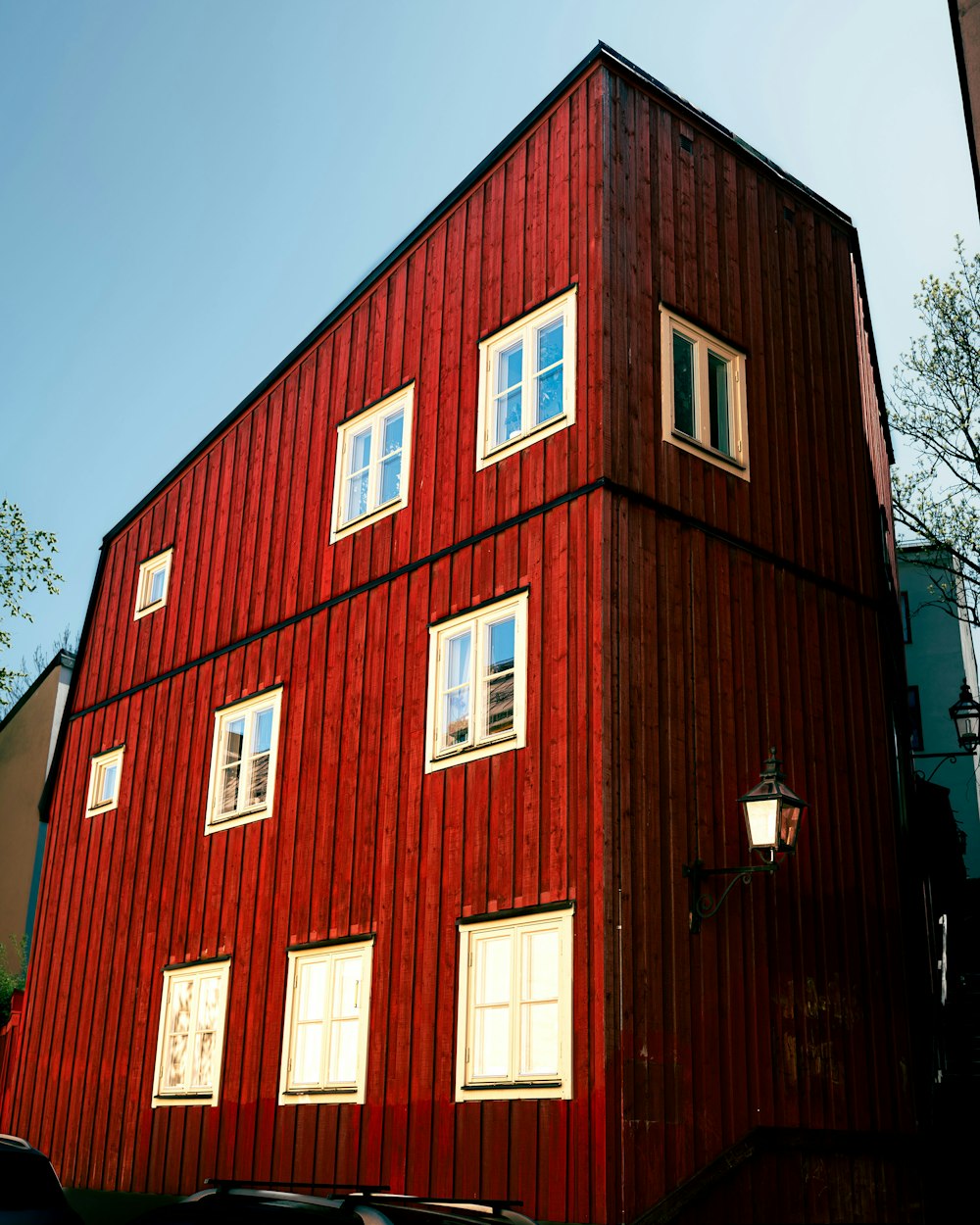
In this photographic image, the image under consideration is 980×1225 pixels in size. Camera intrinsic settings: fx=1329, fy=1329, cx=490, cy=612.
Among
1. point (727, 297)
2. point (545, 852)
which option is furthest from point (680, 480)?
point (545, 852)

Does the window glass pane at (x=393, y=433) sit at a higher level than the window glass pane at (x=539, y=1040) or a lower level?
higher

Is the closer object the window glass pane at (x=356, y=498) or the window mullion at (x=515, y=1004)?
the window mullion at (x=515, y=1004)

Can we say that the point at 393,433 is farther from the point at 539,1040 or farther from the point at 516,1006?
the point at 539,1040

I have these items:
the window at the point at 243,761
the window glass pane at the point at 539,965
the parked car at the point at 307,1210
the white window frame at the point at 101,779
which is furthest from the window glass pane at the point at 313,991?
the parked car at the point at 307,1210

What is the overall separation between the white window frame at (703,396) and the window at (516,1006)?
15.2 feet

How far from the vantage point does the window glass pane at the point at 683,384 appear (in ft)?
41.4

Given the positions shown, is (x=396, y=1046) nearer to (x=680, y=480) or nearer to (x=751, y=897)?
(x=751, y=897)

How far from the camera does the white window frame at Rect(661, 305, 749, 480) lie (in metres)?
12.4

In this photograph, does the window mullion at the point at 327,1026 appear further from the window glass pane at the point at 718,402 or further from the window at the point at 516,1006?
the window glass pane at the point at 718,402

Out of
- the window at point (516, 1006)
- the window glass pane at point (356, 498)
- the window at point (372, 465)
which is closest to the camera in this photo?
the window at point (516, 1006)

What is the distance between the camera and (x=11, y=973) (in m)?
25.5

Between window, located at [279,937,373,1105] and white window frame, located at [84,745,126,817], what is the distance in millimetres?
5221

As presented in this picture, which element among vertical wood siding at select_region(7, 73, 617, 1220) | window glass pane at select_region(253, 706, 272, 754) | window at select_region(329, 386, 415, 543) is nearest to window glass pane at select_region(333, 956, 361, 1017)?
vertical wood siding at select_region(7, 73, 617, 1220)

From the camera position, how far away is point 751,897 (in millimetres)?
10945
